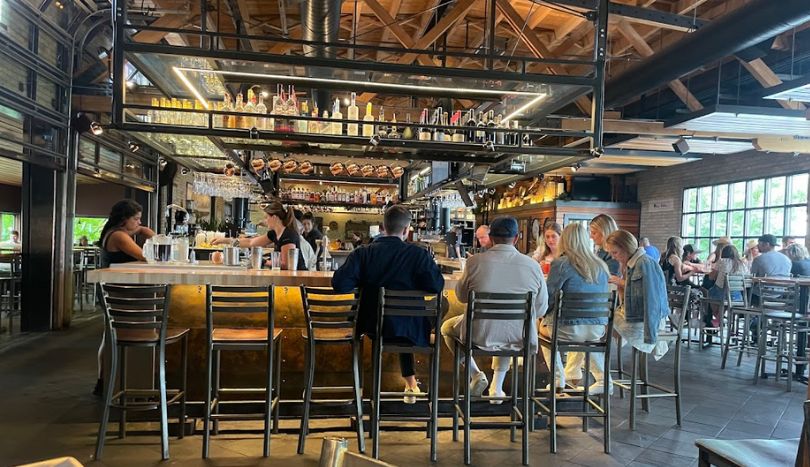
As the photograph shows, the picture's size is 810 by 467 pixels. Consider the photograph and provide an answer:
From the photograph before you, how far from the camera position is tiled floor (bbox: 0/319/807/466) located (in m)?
3.43

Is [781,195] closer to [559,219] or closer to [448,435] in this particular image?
[559,219]

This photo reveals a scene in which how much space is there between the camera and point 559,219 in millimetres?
13523

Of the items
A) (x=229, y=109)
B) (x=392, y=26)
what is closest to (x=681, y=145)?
(x=392, y=26)

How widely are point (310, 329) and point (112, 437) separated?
164cm

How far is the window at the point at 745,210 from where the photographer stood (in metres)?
9.09

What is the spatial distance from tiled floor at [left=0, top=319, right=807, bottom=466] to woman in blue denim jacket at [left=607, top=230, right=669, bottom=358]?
748 millimetres

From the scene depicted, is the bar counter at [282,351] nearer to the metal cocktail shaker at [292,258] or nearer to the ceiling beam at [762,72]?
the metal cocktail shaker at [292,258]

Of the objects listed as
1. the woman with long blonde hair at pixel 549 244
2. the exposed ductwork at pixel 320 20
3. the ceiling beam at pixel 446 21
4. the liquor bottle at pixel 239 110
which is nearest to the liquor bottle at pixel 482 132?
the ceiling beam at pixel 446 21

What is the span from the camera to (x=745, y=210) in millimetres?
10250

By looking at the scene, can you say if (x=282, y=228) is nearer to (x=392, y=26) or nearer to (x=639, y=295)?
(x=392, y=26)

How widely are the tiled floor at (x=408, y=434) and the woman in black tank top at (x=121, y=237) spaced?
3.93 feet

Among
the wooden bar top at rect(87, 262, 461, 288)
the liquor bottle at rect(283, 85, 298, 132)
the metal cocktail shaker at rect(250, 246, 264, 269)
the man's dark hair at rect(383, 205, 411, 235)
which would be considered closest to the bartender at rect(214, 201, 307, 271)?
the metal cocktail shaker at rect(250, 246, 264, 269)

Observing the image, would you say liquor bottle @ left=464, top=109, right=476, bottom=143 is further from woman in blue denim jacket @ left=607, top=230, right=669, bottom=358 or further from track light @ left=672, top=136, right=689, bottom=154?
track light @ left=672, top=136, right=689, bottom=154

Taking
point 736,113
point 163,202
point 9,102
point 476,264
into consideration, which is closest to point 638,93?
point 736,113
